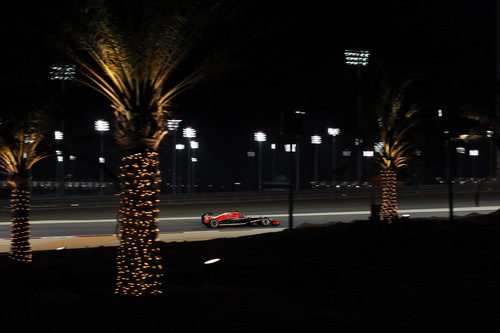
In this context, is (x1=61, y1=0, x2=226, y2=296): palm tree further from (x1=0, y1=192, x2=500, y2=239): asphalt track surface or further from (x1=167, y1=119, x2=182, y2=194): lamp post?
(x1=0, y1=192, x2=500, y2=239): asphalt track surface

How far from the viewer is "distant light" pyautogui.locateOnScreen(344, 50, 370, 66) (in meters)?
22.3

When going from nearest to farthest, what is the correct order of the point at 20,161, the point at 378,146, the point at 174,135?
the point at 20,161 < the point at 378,146 < the point at 174,135

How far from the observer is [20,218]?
1403 centimetres

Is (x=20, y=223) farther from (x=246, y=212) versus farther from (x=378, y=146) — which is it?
(x=246, y=212)

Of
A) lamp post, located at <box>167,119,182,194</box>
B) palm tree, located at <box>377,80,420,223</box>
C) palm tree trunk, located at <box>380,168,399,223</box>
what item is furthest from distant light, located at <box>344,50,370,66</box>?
lamp post, located at <box>167,119,182,194</box>

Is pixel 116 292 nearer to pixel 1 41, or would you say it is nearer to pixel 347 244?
pixel 1 41

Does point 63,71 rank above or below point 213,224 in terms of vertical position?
above

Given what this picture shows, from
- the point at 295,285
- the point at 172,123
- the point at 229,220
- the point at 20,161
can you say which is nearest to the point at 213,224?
the point at 229,220

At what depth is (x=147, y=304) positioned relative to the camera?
8.89 m

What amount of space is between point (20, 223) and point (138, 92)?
560 cm

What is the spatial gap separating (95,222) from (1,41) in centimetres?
2687

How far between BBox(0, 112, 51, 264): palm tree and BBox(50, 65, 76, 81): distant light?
1.20 meters

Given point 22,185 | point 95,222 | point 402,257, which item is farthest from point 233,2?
point 95,222

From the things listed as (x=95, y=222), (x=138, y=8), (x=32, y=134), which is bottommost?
(x=95, y=222)
